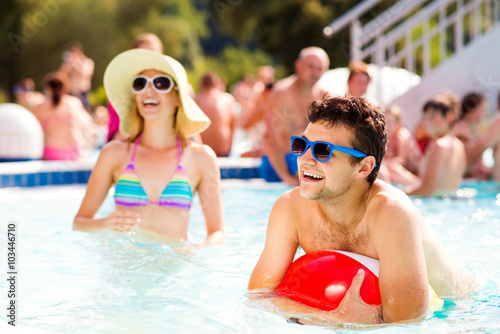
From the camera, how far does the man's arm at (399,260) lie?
8.64ft

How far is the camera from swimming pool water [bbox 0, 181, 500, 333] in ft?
9.51

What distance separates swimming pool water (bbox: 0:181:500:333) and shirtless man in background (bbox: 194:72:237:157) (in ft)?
10.1

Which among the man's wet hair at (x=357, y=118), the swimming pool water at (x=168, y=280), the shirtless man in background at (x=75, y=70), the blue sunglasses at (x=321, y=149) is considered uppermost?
the shirtless man in background at (x=75, y=70)

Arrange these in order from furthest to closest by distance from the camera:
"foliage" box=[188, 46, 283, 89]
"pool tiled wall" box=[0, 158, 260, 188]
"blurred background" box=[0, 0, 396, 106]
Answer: "blurred background" box=[0, 0, 396, 106]
"foliage" box=[188, 46, 283, 89]
"pool tiled wall" box=[0, 158, 260, 188]

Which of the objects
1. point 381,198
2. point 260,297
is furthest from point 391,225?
point 260,297

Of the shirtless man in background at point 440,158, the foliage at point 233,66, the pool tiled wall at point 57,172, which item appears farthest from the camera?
the foliage at point 233,66

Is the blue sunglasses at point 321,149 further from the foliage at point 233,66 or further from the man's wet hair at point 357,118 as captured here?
the foliage at point 233,66

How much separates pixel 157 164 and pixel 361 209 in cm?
165

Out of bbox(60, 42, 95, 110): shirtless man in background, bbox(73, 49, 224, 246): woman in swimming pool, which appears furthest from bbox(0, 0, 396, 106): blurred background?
bbox(73, 49, 224, 246): woman in swimming pool

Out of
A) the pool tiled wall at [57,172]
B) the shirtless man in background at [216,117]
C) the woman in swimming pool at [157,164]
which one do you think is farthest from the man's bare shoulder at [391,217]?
the shirtless man in background at [216,117]

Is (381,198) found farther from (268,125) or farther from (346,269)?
(268,125)

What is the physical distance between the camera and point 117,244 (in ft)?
14.0

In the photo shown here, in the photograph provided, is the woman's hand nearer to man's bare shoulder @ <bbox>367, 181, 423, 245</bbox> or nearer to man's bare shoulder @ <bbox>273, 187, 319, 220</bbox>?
man's bare shoulder @ <bbox>273, 187, 319, 220</bbox>

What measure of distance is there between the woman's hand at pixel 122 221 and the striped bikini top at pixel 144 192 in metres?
0.28
